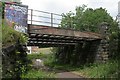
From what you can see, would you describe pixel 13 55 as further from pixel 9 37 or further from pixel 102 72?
pixel 102 72

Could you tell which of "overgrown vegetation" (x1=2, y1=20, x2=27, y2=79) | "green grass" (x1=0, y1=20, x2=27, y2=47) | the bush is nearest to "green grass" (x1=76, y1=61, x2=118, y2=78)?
the bush

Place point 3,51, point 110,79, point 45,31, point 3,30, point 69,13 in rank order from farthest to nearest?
point 69,13 → point 45,31 → point 110,79 → point 3,30 → point 3,51

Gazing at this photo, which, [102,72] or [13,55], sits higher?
[13,55]

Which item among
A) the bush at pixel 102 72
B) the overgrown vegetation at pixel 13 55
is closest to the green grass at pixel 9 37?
the overgrown vegetation at pixel 13 55

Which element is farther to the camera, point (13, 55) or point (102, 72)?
point (102, 72)

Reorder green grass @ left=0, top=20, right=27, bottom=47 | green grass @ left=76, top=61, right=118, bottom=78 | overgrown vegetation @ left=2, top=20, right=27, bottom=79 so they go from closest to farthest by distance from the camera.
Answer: overgrown vegetation @ left=2, top=20, right=27, bottom=79 < green grass @ left=0, top=20, right=27, bottom=47 < green grass @ left=76, top=61, right=118, bottom=78

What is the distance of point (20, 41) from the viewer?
14047 millimetres

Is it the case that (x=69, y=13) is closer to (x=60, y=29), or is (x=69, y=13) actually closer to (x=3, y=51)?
(x=60, y=29)

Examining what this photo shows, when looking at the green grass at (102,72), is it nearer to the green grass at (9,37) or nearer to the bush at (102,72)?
the bush at (102,72)

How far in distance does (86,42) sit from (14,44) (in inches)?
642

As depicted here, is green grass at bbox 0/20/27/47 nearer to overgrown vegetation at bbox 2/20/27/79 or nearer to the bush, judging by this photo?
overgrown vegetation at bbox 2/20/27/79

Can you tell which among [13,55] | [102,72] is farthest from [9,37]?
[102,72]

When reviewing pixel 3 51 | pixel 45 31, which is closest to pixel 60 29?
pixel 45 31

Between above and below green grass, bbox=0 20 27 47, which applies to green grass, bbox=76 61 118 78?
below
